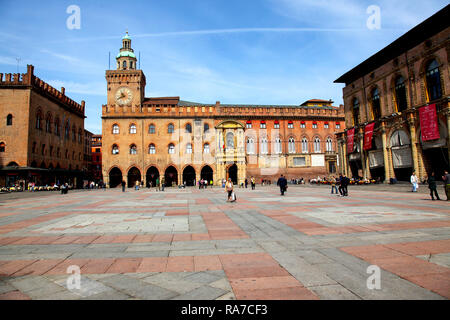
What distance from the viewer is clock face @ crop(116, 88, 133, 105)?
45781mm

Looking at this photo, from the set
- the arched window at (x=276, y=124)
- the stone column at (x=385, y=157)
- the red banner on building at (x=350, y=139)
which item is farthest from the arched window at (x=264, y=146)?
the stone column at (x=385, y=157)

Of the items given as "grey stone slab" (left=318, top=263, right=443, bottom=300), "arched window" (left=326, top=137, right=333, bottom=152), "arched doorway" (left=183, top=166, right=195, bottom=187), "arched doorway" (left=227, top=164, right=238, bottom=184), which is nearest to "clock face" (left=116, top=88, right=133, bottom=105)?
"arched doorway" (left=183, top=166, right=195, bottom=187)

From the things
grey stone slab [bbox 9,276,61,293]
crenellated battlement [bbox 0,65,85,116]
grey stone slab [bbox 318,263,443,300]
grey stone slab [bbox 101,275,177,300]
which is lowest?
grey stone slab [bbox 318,263,443,300]

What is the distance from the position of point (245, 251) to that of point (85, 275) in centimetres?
257

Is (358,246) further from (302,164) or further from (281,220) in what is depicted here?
(302,164)

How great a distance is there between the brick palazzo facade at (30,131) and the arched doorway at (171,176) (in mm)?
16115

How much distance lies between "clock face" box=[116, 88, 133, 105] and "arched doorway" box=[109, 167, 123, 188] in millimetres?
12233

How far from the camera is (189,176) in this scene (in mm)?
46344

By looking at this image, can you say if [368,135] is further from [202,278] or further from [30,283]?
[30,283]

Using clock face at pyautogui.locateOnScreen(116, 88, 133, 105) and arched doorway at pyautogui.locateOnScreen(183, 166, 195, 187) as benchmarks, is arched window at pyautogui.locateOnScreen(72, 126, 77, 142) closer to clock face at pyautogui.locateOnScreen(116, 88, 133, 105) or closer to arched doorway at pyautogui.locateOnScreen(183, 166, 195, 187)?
A: clock face at pyautogui.locateOnScreen(116, 88, 133, 105)

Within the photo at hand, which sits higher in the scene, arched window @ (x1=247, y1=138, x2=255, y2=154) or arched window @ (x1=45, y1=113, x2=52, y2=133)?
arched window @ (x1=45, y1=113, x2=52, y2=133)

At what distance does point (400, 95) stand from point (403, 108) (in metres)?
1.50

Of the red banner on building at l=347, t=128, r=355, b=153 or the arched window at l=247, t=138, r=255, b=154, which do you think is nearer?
the red banner on building at l=347, t=128, r=355, b=153
